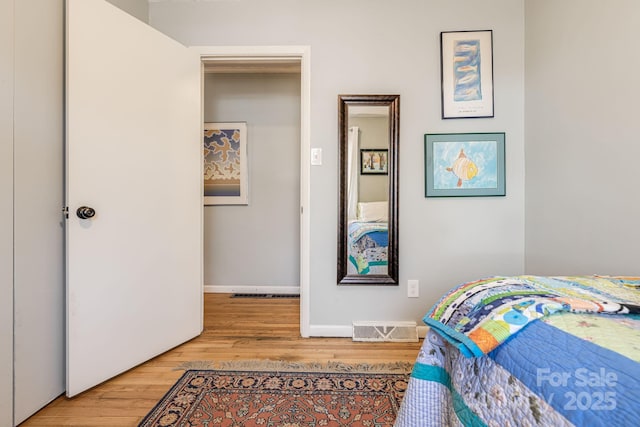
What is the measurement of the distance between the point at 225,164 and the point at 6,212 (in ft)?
6.63

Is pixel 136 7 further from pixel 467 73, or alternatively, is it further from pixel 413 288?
pixel 413 288

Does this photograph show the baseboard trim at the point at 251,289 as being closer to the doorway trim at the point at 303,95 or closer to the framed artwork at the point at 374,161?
the doorway trim at the point at 303,95

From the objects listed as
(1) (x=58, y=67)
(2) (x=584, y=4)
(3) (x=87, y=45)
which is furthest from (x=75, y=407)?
(2) (x=584, y=4)

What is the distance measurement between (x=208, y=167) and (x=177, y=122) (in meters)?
1.30

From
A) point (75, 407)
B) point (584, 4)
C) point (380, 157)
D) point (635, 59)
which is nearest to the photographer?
point (635, 59)

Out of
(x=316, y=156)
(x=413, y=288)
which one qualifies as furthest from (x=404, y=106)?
(x=413, y=288)

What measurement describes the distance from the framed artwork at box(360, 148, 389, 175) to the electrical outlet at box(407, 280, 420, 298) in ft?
2.58

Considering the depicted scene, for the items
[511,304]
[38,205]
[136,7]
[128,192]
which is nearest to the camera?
[511,304]

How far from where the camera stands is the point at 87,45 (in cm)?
141

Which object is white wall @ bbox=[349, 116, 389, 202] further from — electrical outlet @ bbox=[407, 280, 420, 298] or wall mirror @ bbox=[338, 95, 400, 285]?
electrical outlet @ bbox=[407, 280, 420, 298]

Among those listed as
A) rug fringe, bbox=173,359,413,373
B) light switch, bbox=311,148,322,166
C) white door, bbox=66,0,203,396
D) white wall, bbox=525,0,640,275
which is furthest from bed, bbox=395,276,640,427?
white door, bbox=66,0,203,396

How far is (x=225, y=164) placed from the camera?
309 centimetres

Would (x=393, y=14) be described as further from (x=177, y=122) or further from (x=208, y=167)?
(x=208, y=167)

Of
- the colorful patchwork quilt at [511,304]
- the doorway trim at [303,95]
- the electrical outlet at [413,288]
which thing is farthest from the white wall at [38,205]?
the electrical outlet at [413,288]
